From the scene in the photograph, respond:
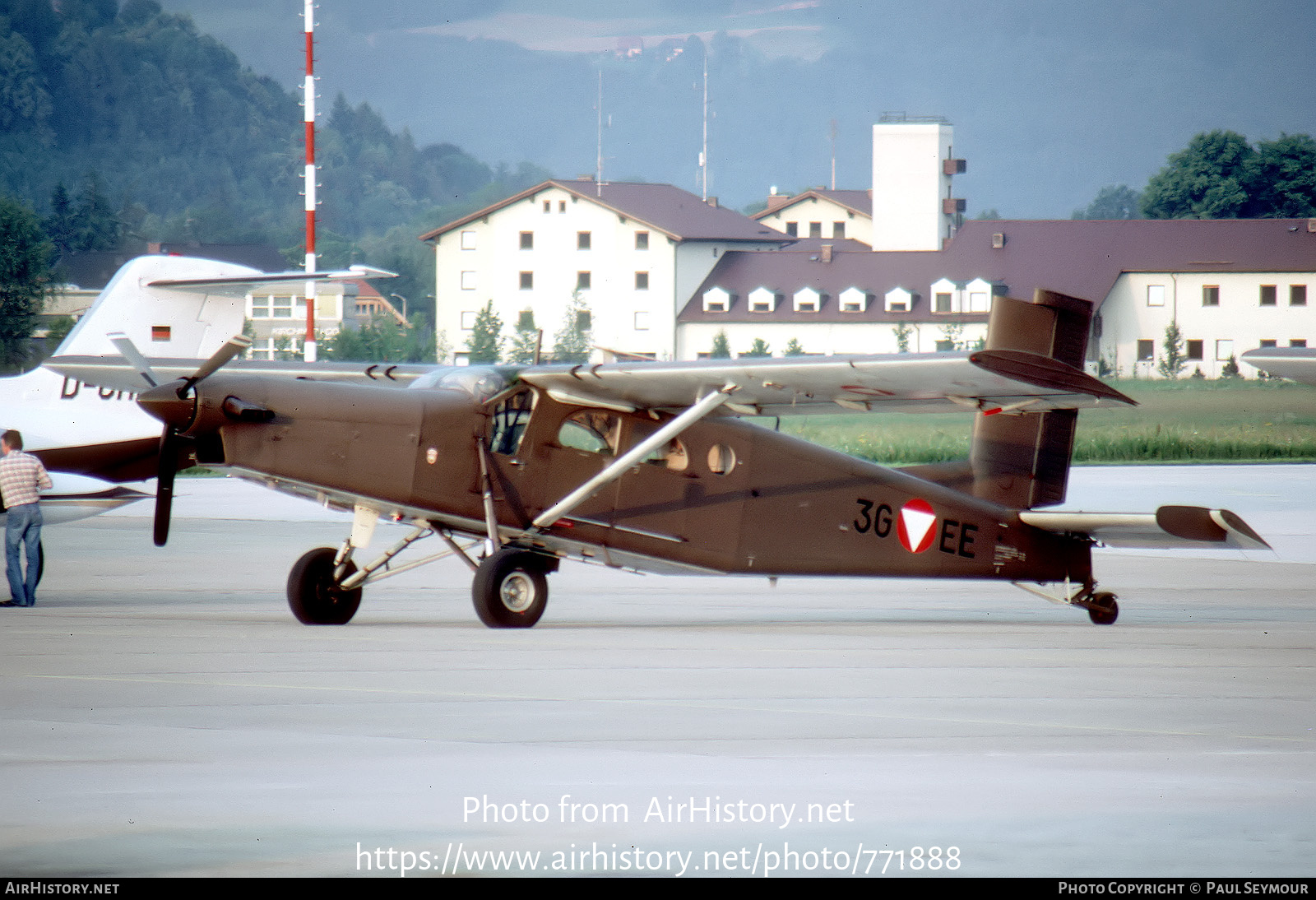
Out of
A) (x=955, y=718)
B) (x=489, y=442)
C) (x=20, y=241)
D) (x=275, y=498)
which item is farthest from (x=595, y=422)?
(x=20, y=241)

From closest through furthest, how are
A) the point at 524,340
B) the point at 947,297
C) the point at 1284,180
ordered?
the point at 524,340
the point at 947,297
the point at 1284,180

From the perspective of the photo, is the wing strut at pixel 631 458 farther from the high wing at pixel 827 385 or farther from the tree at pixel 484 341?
the tree at pixel 484 341

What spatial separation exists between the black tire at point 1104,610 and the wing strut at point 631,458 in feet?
12.8

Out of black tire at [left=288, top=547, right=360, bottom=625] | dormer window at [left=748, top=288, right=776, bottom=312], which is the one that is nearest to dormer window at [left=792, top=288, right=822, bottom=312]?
dormer window at [left=748, top=288, right=776, bottom=312]

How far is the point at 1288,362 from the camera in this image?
34.2 feet

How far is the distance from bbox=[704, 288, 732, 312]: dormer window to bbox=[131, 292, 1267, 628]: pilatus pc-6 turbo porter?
7016cm

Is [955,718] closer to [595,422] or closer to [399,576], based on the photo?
[595,422]

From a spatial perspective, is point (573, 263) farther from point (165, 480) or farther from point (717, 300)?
point (165, 480)

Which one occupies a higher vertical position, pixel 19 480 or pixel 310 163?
pixel 310 163

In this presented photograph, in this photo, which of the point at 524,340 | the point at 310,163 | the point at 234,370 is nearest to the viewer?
the point at 234,370

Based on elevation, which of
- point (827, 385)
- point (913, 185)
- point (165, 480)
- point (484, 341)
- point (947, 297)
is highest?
point (913, 185)

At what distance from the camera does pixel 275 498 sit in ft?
104

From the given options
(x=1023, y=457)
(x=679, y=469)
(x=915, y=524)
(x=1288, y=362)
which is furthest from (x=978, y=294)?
(x=1288, y=362)

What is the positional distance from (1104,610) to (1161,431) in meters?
34.2
